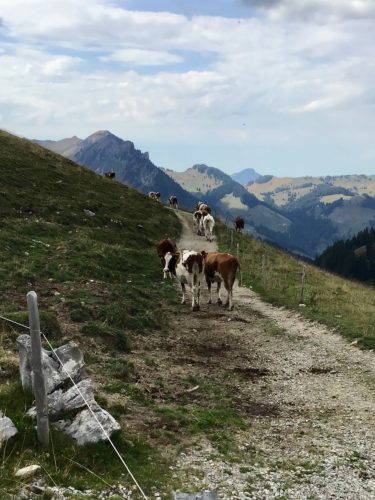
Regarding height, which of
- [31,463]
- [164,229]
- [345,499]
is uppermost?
[164,229]

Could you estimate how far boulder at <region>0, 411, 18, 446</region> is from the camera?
7.68 metres

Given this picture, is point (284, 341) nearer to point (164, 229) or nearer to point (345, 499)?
point (345, 499)

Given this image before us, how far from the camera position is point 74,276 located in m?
22.1

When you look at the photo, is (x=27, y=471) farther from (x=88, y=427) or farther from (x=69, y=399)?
(x=69, y=399)

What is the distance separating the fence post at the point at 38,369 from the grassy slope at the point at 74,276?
0.34 meters

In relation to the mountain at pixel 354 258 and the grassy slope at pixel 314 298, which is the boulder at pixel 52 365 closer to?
the grassy slope at pixel 314 298

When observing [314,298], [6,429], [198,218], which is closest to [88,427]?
[6,429]

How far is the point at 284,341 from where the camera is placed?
18.8 metres

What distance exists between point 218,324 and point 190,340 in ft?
10.6

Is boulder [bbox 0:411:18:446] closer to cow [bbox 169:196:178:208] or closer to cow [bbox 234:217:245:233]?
cow [bbox 234:217:245:233]

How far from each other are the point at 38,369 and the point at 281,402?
751cm

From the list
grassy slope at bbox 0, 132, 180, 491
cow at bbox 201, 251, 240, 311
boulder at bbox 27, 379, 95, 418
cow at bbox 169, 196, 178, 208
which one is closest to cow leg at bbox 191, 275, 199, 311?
grassy slope at bbox 0, 132, 180, 491

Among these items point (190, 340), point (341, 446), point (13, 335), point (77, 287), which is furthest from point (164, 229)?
point (341, 446)

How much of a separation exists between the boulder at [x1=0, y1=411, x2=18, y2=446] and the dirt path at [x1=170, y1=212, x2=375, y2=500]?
9.56 feet
